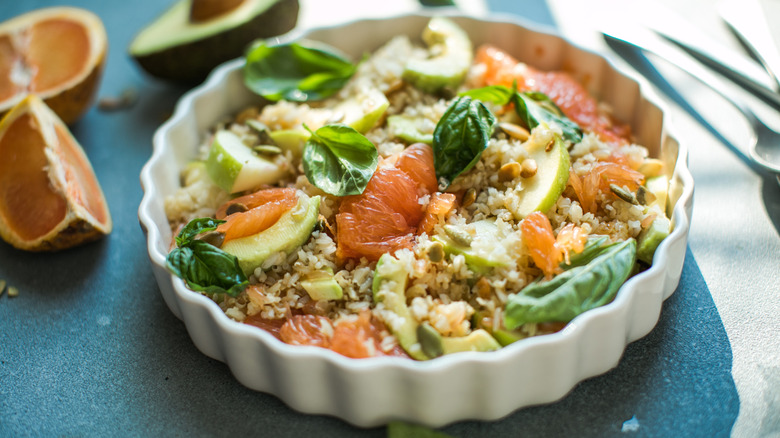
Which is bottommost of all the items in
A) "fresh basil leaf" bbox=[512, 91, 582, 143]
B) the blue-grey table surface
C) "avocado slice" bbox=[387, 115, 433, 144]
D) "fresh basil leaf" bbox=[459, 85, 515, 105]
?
the blue-grey table surface

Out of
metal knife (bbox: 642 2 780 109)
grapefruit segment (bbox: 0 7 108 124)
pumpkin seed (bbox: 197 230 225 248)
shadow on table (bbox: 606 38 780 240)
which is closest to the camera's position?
pumpkin seed (bbox: 197 230 225 248)

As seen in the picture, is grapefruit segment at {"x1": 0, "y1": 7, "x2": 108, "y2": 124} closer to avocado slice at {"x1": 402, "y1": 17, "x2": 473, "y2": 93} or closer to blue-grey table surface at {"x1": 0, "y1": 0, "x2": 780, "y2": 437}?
blue-grey table surface at {"x1": 0, "y1": 0, "x2": 780, "y2": 437}

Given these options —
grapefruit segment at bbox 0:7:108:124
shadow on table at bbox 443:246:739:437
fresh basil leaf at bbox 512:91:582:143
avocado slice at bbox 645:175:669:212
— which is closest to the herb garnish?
fresh basil leaf at bbox 512:91:582:143

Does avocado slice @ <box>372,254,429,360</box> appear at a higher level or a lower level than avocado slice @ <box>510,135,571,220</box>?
lower

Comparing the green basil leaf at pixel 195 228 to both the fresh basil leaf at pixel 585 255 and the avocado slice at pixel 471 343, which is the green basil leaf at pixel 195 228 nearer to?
the avocado slice at pixel 471 343

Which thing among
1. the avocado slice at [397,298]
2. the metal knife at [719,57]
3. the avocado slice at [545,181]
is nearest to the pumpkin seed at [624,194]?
the avocado slice at [545,181]

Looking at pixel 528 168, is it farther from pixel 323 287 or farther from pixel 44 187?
pixel 44 187

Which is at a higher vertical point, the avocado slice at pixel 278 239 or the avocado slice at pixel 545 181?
the avocado slice at pixel 545 181

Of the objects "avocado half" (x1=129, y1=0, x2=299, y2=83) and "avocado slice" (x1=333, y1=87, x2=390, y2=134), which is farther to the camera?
"avocado half" (x1=129, y1=0, x2=299, y2=83)
